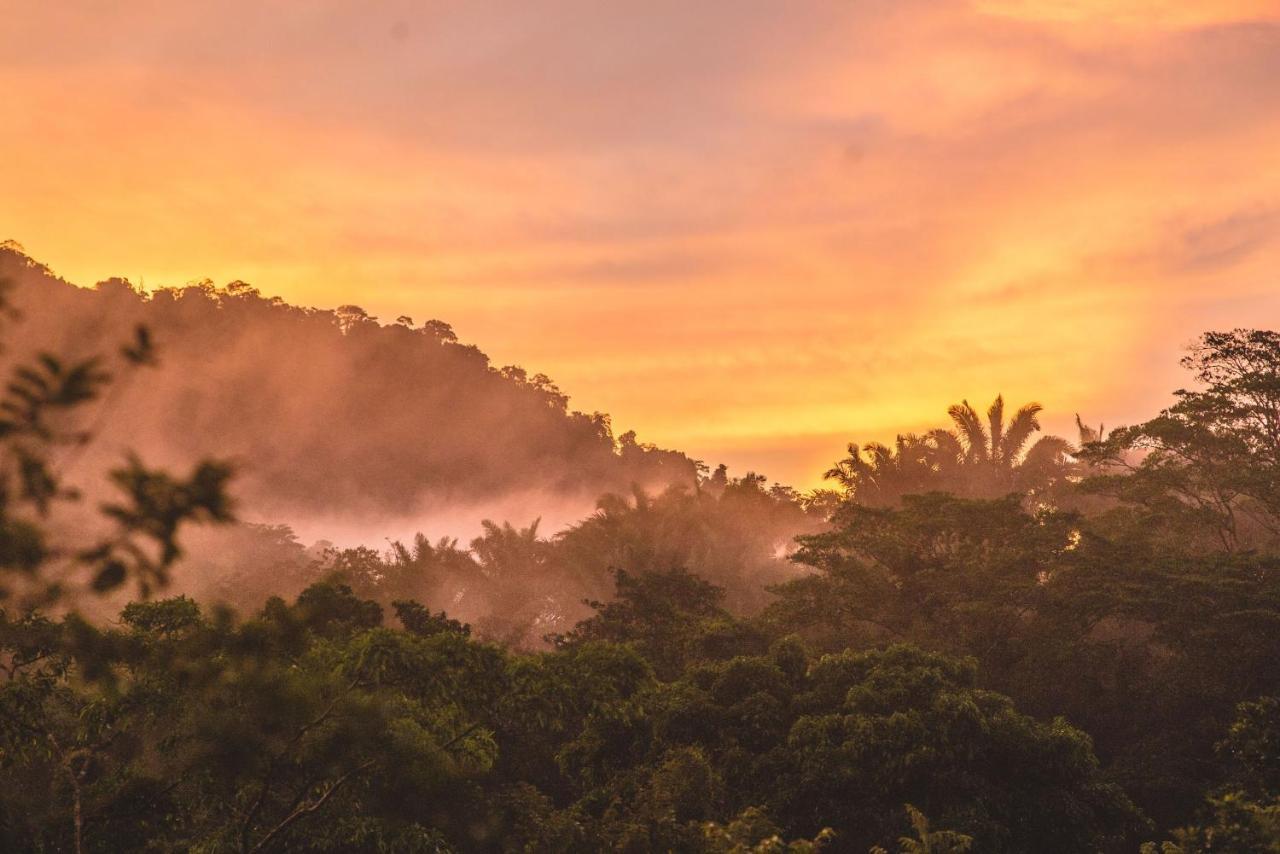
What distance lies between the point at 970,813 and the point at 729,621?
1223cm

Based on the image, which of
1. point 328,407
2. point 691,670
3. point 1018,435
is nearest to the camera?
point 691,670

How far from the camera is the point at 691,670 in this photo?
2088cm

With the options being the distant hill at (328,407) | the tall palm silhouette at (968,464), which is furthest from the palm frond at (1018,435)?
the distant hill at (328,407)

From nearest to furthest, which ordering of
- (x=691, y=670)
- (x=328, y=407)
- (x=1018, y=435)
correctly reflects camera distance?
1. (x=691, y=670)
2. (x=1018, y=435)
3. (x=328, y=407)

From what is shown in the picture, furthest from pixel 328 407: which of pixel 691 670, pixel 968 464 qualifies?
pixel 691 670

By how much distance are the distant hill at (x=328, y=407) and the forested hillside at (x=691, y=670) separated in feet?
98.5

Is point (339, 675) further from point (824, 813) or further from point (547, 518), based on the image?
point (547, 518)

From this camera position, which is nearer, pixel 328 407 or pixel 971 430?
pixel 971 430

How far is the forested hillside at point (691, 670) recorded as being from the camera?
35.2ft

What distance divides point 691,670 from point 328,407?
75.0 metres

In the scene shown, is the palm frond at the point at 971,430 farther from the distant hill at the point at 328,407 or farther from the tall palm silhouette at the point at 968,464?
the distant hill at the point at 328,407

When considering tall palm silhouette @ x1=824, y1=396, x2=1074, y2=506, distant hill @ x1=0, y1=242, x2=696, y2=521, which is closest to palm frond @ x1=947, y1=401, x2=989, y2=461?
tall palm silhouette @ x1=824, y1=396, x2=1074, y2=506

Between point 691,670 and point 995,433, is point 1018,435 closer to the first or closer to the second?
point 995,433

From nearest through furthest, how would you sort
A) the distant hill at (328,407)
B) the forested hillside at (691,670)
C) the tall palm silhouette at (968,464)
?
1. the forested hillside at (691,670)
2. the tall palm silhouette at (968,464)
3. the distant hill at (328,407)
